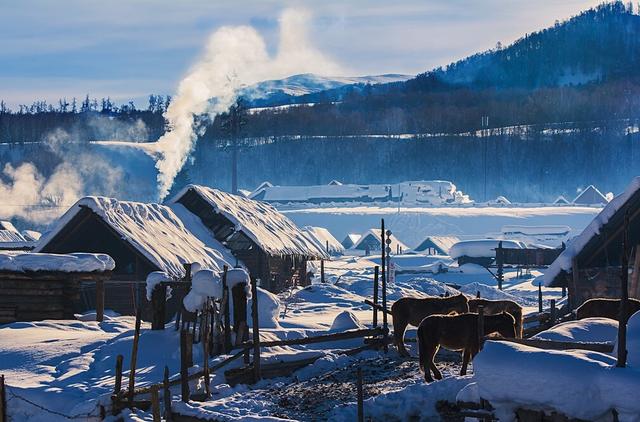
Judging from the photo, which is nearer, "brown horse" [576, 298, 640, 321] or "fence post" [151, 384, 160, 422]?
"fence post" [151, 384, 160, 422]

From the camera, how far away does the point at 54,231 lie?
3544 centimetres

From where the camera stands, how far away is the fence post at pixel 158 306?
2656cm

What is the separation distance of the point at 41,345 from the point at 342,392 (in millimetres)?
8221

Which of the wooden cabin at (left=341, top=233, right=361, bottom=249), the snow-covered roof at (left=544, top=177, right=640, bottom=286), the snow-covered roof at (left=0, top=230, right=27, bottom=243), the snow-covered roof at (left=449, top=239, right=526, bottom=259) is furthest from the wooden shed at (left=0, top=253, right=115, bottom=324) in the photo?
the wooden cabin at (left=341, top=233, right=361, bottom=249)

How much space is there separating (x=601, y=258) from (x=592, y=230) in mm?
1474

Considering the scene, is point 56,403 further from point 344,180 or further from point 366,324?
point 344,180

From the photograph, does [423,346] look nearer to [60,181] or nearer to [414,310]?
[414,310]

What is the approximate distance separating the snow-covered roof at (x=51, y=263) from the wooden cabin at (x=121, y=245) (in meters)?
3.18

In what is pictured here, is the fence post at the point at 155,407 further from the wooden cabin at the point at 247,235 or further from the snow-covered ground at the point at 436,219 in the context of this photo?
the snow-covered ground at the point at 436,219

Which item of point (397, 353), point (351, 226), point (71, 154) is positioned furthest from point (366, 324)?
point (71, 154)

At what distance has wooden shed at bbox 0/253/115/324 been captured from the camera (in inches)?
1212

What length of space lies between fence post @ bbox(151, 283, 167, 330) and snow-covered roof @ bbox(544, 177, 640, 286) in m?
9.28

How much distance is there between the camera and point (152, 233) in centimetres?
3684

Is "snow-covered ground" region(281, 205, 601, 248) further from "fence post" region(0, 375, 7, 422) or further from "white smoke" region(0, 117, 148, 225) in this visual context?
"fence post" region(0, 375, 7, 422)
